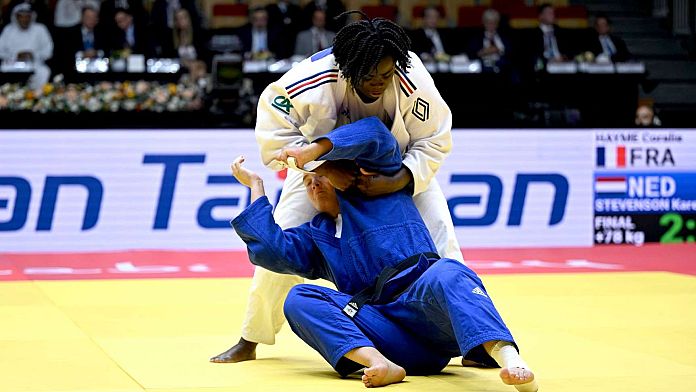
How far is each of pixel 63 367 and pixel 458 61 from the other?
9.62 metres

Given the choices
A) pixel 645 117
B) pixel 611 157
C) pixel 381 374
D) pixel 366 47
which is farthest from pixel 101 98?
pixel 381 374

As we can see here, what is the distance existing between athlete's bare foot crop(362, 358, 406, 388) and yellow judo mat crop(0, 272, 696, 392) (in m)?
0.06

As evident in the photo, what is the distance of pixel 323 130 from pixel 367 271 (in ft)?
2.19

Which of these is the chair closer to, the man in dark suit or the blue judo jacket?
the man in dark suit

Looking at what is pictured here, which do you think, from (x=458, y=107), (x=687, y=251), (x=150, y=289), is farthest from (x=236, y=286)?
(x=458, y=107)

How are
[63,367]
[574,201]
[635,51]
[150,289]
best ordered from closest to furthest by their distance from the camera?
[63,367]
[150,289]
[574,201]
[635,51]

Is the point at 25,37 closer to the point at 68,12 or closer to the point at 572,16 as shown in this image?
the point at 68,12

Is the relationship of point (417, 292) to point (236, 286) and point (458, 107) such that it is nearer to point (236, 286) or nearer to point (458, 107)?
point (236, 286)

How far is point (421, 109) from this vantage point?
501cm

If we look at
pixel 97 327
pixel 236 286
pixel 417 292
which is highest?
pixel 417 292

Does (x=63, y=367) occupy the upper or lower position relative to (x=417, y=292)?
lower

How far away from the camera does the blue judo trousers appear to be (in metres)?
4.52

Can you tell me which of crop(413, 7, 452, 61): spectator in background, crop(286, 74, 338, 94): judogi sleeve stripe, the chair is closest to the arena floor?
crop(286, 74, 338, 94): judogi sleeve stripe

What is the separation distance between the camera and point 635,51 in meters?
17.7
